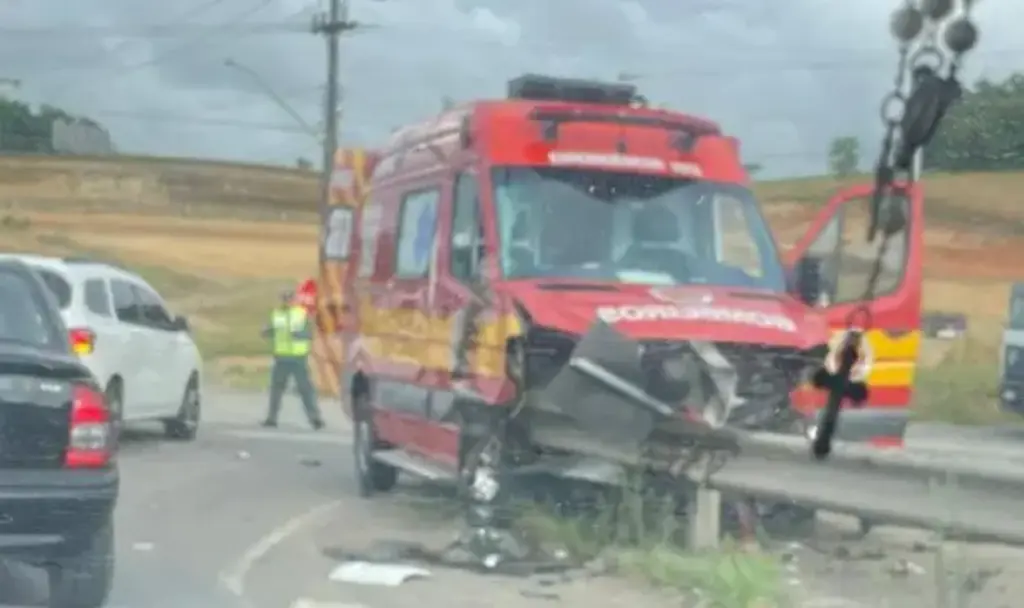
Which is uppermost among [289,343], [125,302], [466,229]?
[466,229]

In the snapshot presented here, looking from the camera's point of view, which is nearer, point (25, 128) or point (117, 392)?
point (117, 392)

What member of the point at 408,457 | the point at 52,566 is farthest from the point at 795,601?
the point at 408,457

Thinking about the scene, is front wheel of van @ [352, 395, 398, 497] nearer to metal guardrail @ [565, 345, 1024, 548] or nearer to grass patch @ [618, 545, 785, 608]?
metal guardrail @ [565, 345, 1024, 548]

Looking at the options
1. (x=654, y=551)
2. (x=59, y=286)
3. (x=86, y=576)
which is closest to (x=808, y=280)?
(x=654, y=551)

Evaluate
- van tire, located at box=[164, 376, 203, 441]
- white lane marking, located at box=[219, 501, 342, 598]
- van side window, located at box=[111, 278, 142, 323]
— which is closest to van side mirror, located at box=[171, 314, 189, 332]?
van side window, located at box=[111, 278, 142, 323]

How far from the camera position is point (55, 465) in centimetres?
888

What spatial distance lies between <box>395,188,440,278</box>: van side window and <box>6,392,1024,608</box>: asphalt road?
1772 mm

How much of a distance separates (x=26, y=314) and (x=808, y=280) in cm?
510

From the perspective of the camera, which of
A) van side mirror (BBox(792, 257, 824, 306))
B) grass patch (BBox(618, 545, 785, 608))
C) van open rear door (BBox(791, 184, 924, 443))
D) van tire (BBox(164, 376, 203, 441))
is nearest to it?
grass patch (BBox(618, 545, 785, 608))

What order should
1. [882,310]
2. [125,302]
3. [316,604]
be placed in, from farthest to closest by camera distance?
[125,302] < [882,310] < [316,604]

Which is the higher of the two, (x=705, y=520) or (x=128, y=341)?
(x=705, y=520)

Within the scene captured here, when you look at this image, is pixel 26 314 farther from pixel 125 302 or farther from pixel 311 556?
pixel 125 302

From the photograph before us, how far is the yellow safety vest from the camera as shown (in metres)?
23.3

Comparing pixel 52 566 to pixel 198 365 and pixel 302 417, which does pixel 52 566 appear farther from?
pixel 302 417
